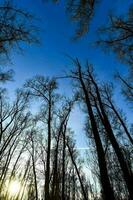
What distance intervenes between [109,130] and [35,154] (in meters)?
16.2

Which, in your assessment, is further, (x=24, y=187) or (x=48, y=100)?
(x=24, y=187)

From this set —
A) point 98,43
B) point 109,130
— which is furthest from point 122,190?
point 98,43

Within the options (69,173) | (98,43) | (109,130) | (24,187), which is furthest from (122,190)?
(98,43)

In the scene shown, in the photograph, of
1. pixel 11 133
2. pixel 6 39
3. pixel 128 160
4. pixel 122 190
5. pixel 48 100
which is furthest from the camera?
pixel 122 190

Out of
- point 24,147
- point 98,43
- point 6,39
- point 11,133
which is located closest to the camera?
point 6,39

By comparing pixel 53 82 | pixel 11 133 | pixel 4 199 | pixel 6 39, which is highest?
pixel 53 82

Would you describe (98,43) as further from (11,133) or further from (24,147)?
(24,147)

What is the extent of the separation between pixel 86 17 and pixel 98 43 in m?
3.41

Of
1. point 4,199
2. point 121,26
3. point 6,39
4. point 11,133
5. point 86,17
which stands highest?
point 11,133

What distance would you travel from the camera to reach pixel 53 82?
19.9m

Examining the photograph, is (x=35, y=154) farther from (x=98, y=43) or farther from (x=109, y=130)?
(x=98, y=43)

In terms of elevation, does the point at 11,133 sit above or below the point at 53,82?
below

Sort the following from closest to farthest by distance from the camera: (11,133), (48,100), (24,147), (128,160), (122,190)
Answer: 1. (48,100)
2. (11,133)
3. (24,147)
4. (128,160)
5. (122,190)

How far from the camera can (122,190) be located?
3456 cm
